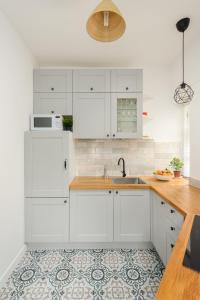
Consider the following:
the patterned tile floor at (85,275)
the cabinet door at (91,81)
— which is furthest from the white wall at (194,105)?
the patterned tile floor at (85,275)

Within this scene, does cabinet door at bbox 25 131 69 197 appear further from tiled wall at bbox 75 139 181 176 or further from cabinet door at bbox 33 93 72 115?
tiled wall at bbox 75 139 181 176

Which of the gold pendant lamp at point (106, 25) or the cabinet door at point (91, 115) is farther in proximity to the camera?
the cabinet door at point (91, 115)

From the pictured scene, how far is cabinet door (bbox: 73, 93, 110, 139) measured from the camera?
2.65 meters

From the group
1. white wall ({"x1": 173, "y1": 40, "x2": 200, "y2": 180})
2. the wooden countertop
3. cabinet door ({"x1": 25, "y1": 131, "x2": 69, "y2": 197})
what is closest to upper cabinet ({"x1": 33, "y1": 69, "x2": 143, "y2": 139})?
cabinet door ({"x1": 25, "y1": 131, "x2": 69, "y2": 197})

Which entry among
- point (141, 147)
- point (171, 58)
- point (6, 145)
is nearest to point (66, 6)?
point (6, 145)

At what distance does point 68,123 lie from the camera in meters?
2.56

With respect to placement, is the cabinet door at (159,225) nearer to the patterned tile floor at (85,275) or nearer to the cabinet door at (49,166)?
the patterned tile floor at (85,275)

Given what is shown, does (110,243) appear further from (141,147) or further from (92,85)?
(92,85)

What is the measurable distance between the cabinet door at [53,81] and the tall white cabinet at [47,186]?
→ 69 cm

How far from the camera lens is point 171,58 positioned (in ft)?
9.10

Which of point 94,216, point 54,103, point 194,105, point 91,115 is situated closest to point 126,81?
point 91,115

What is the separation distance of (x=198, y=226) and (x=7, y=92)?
2.07m

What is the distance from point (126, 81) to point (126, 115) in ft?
1.58

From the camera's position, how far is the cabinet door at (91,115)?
2.65m
